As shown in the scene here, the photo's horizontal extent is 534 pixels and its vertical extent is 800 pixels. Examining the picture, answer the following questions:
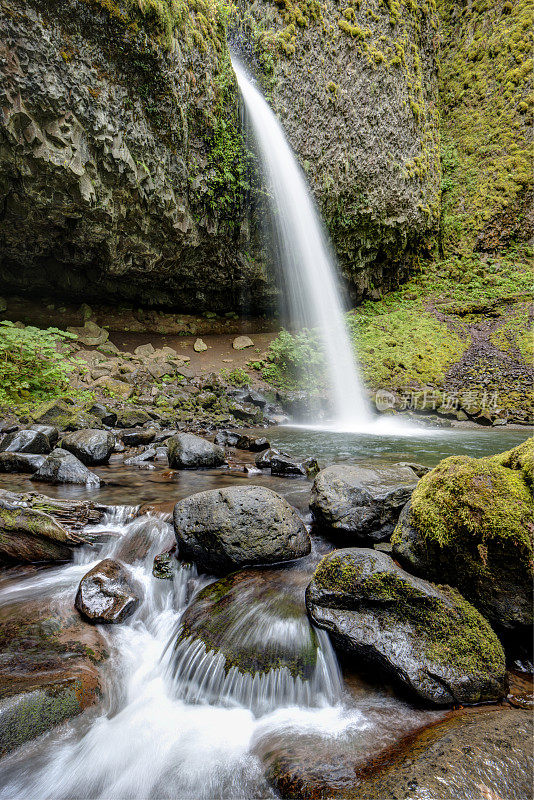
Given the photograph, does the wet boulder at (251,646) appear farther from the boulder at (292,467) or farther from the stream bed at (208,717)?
the boulder at (292,467)

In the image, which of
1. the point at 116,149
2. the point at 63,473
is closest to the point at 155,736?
the point at 63,473

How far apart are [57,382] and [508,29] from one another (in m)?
26.9

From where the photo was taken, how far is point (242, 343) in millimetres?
14367

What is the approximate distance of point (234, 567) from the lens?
2.86 metres

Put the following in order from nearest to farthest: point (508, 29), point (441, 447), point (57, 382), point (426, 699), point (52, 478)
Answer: point (426, 699) → point (52, 478) → point (441, 447) → point (57, 382) → point (508, 29)

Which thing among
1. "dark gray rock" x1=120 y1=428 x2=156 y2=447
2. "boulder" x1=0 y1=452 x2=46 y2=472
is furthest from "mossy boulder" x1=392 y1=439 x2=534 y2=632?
"dark gray rock" x1=120 y1=428 x2=156 y2=447

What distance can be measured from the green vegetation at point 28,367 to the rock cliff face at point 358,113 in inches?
446

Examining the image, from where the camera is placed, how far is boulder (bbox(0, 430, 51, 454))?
542 cm

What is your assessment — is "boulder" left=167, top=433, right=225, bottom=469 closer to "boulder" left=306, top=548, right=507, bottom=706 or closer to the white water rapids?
the white water rapids

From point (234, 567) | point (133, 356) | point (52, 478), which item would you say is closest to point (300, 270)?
point (133, 356)

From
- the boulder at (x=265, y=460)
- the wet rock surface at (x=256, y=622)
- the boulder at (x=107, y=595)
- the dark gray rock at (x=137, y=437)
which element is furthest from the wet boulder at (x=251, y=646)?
the dark gray rock at (x=137, y=437)

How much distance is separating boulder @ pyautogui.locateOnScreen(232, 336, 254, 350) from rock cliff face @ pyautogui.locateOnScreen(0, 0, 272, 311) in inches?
112

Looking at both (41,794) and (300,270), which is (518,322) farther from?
(41,794)

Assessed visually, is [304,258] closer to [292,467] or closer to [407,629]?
[292,467]
